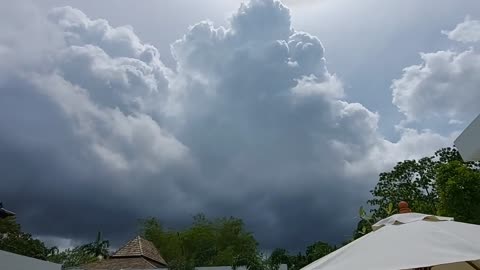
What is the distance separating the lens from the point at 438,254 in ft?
11.5

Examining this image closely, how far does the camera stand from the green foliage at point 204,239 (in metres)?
46.8

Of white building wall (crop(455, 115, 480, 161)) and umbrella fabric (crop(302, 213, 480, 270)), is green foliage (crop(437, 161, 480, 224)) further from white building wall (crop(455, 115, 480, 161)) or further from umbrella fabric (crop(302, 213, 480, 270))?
umbrella fabric (crop(302, 213, 480, 270))

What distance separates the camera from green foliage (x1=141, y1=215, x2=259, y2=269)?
46781 mm

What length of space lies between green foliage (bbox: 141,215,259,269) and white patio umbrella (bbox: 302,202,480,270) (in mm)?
42964

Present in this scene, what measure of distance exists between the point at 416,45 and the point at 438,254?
8.69m

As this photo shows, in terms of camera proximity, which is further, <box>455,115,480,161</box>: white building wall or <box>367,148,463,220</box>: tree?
<box>367,148,463,220</box>: tree

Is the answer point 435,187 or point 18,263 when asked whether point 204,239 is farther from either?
point 18,263

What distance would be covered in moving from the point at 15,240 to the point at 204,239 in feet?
59.7

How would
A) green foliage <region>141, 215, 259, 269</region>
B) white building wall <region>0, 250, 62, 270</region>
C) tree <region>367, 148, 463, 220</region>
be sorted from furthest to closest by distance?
green foliage <region>141, 215, 259, 269</region>
tree <region>367, 148, 463, 220</region>
white building wall <region>0, 250, 62, 270</region>

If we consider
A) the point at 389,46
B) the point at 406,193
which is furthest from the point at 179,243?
the point at 389,46

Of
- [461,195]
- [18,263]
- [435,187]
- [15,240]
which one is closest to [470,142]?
[18,263]

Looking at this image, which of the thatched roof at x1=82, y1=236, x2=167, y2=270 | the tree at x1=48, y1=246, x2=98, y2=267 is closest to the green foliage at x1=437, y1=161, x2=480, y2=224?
the thatched roof at x1=82, y1=236, x2=167, y2=270

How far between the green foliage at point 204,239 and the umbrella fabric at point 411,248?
43.0 meters

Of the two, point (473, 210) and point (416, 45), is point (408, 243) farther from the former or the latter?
point (473, 210)
